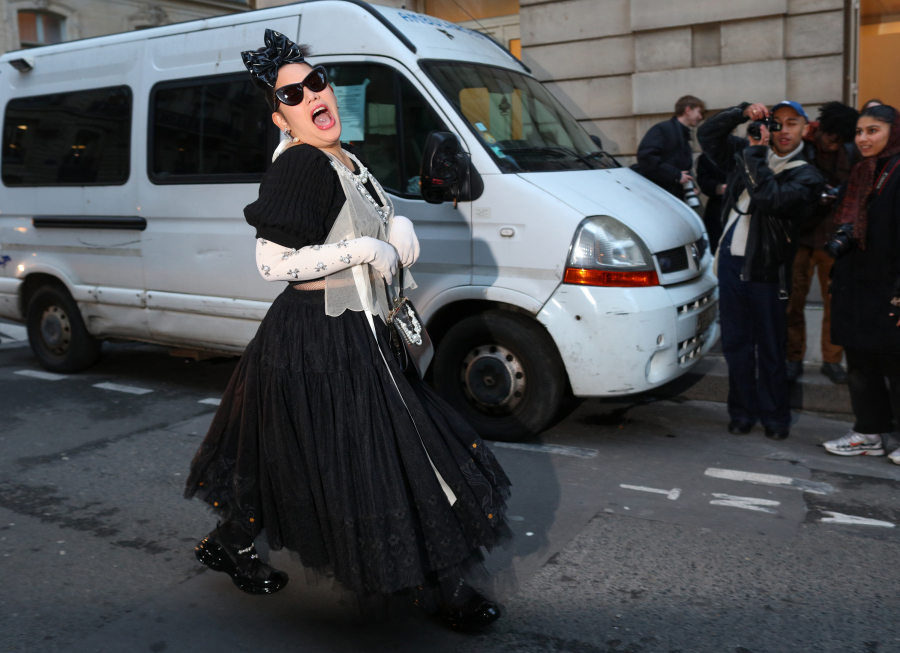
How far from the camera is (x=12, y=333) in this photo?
30.1ft

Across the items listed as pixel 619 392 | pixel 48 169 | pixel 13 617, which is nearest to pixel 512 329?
pixel 619 392

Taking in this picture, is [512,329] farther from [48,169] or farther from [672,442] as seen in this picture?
[48,169]

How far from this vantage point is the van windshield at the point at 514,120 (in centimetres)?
514

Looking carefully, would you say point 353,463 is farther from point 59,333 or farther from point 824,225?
point 59,333

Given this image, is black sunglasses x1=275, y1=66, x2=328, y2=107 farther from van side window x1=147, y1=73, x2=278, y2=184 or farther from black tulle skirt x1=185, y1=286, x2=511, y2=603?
van side window x1=147, y1=73, x2=278, y2=184

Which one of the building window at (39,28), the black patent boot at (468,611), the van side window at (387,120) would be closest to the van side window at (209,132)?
the van side window at (387,120)

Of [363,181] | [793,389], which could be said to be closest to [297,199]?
[363,181]

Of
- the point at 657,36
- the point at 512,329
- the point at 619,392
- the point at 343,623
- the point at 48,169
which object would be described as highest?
the point at 657,36

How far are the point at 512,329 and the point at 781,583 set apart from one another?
2122 mm

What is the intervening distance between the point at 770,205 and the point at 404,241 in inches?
107

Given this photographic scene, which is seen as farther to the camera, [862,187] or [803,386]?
[803,386]

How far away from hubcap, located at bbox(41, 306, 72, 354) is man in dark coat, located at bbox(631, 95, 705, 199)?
4.83m

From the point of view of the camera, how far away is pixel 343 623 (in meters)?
3.10

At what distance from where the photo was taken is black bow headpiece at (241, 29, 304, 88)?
110 inches
